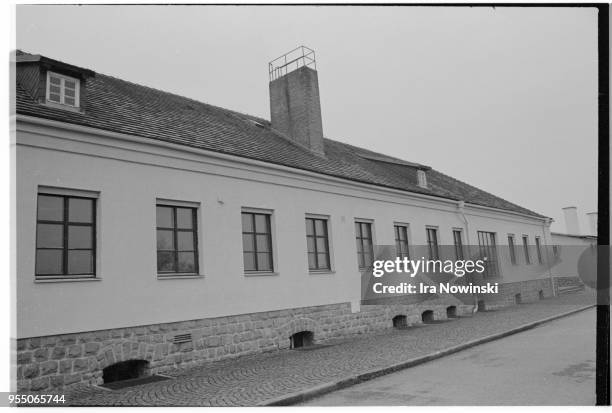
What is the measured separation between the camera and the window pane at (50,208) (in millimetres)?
8555

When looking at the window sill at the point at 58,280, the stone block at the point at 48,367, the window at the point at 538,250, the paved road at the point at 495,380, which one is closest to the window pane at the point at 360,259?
the paved road at the point at 495,380

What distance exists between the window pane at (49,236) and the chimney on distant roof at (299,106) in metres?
9.60

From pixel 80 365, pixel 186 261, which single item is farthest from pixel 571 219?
pixel 80 365

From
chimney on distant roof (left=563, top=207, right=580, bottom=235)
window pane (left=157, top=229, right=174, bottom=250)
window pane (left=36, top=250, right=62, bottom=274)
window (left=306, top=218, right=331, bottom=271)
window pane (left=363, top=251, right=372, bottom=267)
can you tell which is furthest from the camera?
window pane (left=363, top=251, right=372, bottom=267)

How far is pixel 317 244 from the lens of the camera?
14242 millimetres

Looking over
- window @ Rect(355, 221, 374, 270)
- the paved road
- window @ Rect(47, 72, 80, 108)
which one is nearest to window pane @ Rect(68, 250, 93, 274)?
window @ Rect(47, 72, 80, 108)

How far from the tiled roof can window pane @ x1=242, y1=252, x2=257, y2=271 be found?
2.28 meters

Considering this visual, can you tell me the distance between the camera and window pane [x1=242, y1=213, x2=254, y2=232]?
12336mm

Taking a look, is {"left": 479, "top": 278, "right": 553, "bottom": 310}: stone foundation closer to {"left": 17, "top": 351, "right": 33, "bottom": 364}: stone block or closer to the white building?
the white building

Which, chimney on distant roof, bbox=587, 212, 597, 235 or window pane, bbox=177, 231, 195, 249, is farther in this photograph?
window pane, bbox=177, 231, 195, 249

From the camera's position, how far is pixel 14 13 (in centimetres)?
711

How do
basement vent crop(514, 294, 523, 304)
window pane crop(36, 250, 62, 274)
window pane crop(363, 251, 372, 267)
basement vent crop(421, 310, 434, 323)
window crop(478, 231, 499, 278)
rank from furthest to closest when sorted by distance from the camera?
Result: basement vent crop(514, 294, 523, 304) → window crop(478, 231, 499, 278) → basement vent crop(421, 310, 434, 323) → window pane crop(363, 251, 372, 267) → window pane crop(36, 250, 62, 274)

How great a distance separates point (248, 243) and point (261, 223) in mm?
690

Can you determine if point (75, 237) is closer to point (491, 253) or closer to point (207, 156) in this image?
point (207, 156)
